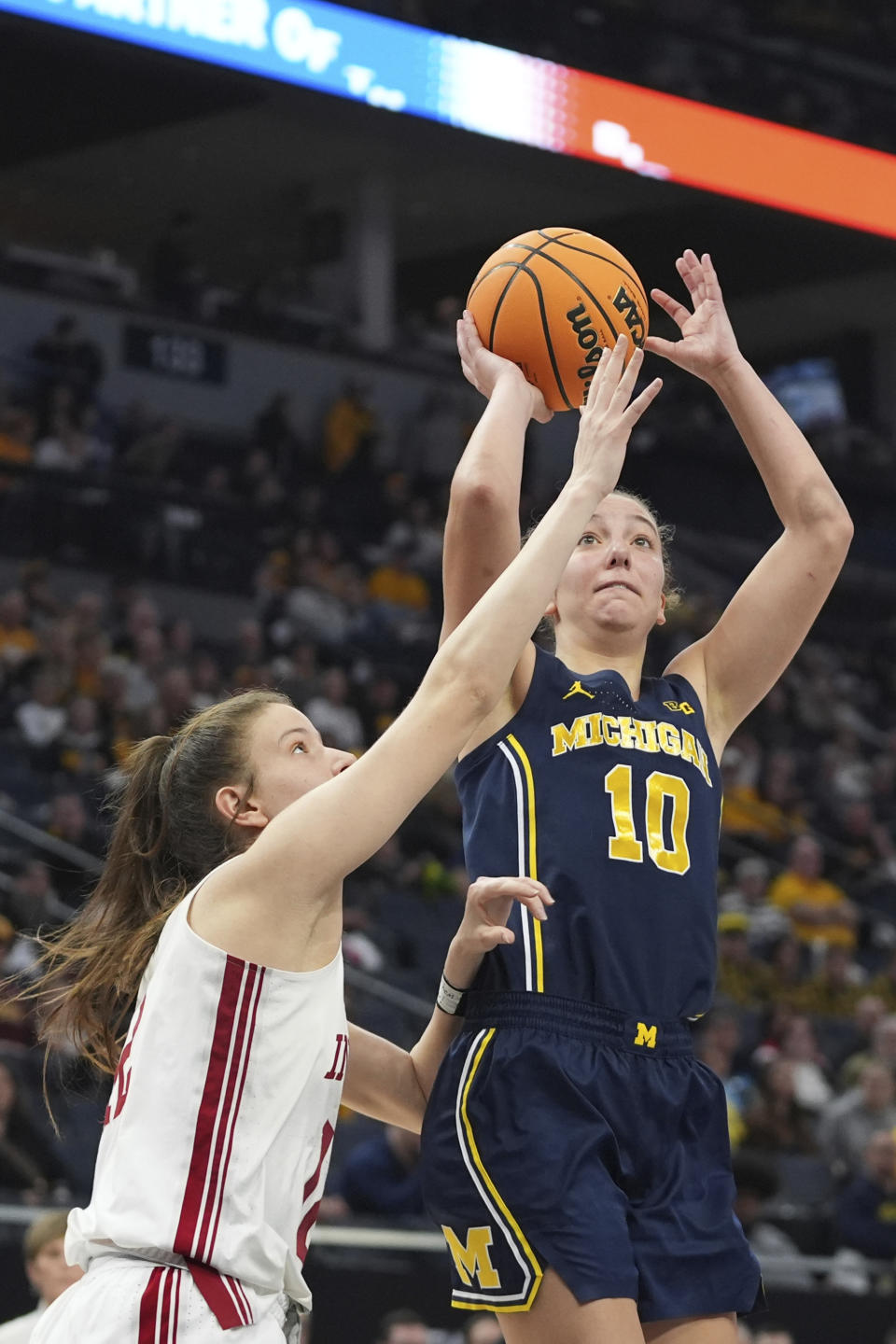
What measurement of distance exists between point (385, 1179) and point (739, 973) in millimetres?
5118

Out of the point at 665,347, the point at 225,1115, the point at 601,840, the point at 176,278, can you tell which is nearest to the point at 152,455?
the point at 176,278

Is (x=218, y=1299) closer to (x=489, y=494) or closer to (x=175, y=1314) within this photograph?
(x=175, y=1314)

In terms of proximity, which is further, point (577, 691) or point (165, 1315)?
point (577, 691)

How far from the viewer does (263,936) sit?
273cm

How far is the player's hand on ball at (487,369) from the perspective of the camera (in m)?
3.49

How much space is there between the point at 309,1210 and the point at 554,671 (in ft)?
3.76

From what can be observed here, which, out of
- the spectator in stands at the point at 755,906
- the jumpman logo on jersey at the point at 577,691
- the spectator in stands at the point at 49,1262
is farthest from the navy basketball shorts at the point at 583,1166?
the spectator in stands at the point at 755,906

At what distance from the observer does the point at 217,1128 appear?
8.83 feet

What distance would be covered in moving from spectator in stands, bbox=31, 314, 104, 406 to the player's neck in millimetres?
12797

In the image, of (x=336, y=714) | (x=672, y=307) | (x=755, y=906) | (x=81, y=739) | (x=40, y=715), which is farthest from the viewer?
(x=755, y=906)

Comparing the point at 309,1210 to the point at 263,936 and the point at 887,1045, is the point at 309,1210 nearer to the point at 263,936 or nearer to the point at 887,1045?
the point at 263,936

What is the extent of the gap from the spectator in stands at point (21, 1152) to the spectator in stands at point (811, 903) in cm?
764

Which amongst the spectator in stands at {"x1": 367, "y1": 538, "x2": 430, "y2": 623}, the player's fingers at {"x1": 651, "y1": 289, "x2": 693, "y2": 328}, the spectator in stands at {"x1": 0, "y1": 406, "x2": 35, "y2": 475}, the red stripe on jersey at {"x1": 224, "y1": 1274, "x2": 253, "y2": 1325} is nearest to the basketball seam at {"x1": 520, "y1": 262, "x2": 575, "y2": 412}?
the player's fingers at {"x1": 651, "y1": 289, "x2": 693, "y2": 328}

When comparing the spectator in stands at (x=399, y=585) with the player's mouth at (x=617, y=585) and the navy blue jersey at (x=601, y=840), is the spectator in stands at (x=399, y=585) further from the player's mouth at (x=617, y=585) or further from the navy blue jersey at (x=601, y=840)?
the navy blue jersey at (x=601, y=840)
